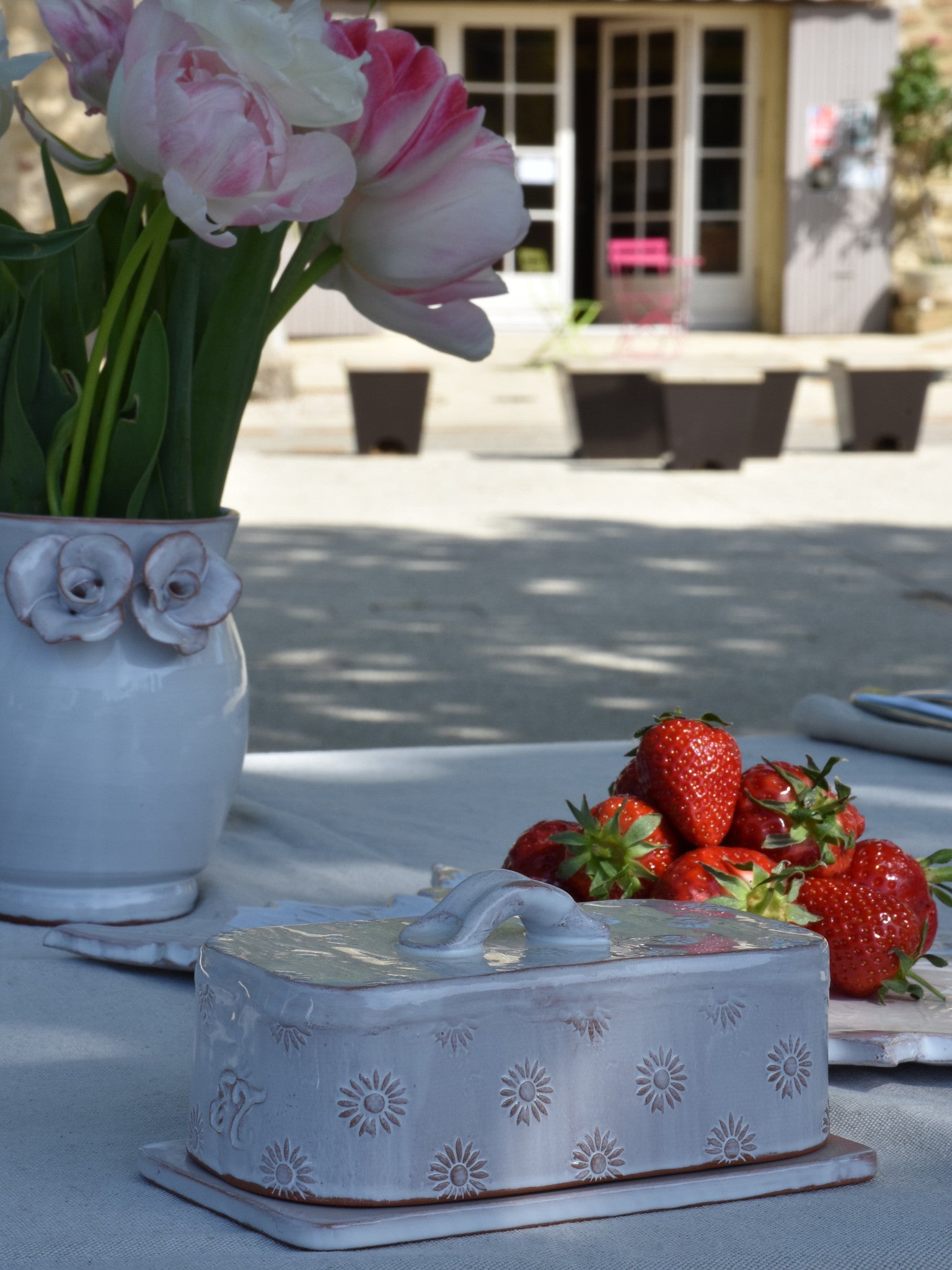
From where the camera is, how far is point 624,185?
1248cm

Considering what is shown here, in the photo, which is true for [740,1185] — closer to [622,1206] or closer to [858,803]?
[622,1206]

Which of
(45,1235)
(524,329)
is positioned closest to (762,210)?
(524,329)

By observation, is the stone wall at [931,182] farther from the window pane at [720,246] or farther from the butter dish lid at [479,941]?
the butter dish lid at [479,941]

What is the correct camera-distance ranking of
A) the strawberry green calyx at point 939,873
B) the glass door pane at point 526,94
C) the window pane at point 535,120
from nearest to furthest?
the strawberry green calyx at point 939,873 → the glass door pane at point 526,94 → the window pane at point 535,120

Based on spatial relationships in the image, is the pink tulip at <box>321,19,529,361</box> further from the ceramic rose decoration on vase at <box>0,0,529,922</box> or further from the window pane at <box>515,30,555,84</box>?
the window pane at <box>515,30,555,84</box>

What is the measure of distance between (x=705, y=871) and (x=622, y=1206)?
0.69ft

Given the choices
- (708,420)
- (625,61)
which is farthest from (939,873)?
(625,61)

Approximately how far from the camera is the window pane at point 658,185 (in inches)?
484

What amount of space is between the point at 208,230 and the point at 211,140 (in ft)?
0.16

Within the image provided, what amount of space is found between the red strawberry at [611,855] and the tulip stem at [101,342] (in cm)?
38

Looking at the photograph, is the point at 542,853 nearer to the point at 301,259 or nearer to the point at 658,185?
the point at 301,259

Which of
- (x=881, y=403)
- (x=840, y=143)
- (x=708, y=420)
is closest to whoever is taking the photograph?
(x=708, y=420)

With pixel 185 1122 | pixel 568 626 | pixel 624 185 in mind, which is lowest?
pixel 568 626

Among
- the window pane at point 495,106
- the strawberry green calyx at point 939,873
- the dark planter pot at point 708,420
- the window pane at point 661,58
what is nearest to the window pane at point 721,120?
the window pane at point 661,58
